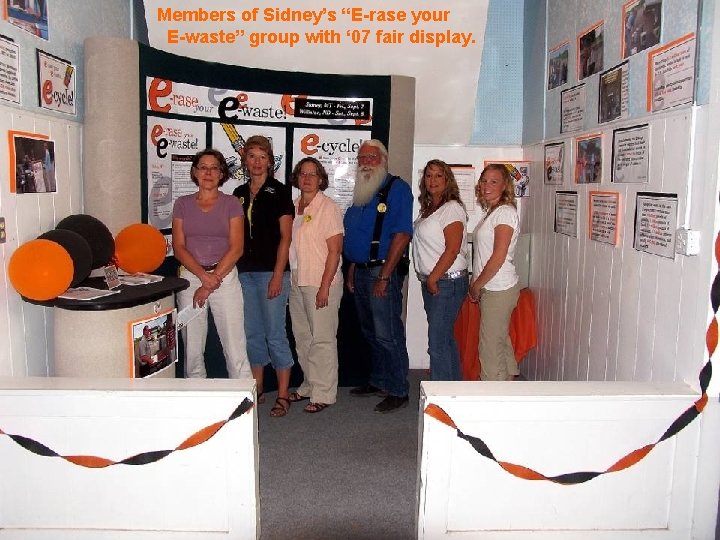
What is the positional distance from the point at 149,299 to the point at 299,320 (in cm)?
110

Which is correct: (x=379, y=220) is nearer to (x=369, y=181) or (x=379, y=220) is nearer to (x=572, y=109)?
(x=369, y=181)

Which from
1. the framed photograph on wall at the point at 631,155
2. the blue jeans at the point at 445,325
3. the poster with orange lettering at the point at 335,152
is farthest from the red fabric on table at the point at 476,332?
the framed photograph on wall at the point at 631,155

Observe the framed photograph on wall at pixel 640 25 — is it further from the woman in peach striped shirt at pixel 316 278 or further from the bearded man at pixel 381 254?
the woman in peach striped shirt at pixel 316 278

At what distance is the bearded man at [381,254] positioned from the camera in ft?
10.9

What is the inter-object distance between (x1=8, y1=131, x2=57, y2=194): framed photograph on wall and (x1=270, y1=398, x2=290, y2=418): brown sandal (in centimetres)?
151

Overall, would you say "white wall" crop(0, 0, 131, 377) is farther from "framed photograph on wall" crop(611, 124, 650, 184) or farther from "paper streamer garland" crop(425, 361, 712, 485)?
"framed photograph on wall" crop(611, 124, 650, 184)

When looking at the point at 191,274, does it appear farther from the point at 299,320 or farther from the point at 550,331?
the point at 550,331

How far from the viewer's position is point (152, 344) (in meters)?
2.55

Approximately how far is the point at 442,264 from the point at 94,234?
5.26ft

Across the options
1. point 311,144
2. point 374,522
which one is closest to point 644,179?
point 374,522

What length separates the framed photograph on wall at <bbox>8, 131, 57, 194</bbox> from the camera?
235 centimetres

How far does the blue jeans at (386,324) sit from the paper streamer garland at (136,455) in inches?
64.1

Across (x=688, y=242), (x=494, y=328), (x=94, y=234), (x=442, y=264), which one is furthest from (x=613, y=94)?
(x=94, y=234)

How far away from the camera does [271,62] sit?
3785mm
